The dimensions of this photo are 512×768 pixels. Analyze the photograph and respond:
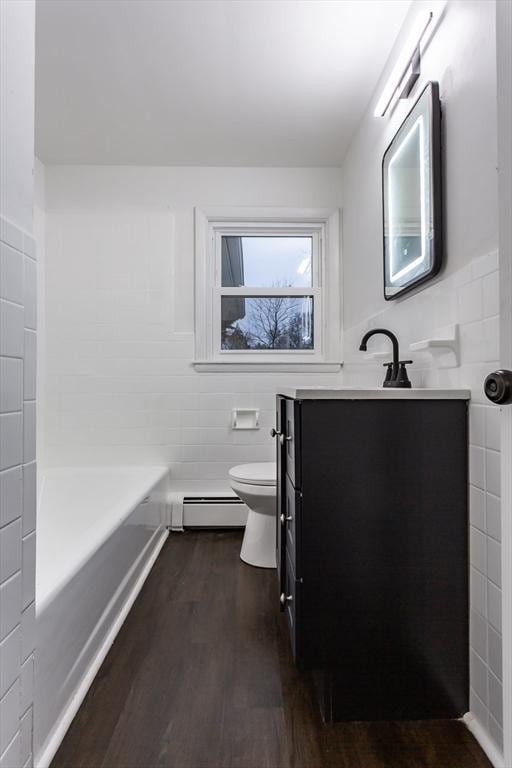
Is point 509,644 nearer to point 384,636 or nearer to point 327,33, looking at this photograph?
point 384,636

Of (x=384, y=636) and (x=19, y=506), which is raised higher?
(x=19, y=506)

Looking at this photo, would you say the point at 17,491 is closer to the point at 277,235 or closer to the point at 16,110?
the point at 16,110

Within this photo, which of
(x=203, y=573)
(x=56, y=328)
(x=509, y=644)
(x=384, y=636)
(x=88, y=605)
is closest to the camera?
(x=509, y=644)

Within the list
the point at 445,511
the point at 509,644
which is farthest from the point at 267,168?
the point at 509,644

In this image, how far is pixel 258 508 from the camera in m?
2.05

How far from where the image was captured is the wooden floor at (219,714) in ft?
3.34

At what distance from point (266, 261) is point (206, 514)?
173 centimetres

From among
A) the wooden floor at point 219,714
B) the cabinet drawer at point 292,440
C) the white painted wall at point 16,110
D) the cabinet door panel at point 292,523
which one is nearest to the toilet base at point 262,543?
the wooden floor at point 219,714

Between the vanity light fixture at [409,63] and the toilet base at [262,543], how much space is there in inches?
74.3

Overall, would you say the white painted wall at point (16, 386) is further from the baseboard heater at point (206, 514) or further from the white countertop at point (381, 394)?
the baseboard heater at point (206, 514)

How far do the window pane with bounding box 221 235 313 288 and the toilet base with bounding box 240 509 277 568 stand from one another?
154 cm

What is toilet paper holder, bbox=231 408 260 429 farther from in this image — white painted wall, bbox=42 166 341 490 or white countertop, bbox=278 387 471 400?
white countertop, bbox=278 387 471 400

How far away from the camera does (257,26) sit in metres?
1.69

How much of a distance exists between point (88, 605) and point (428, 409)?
118cm
